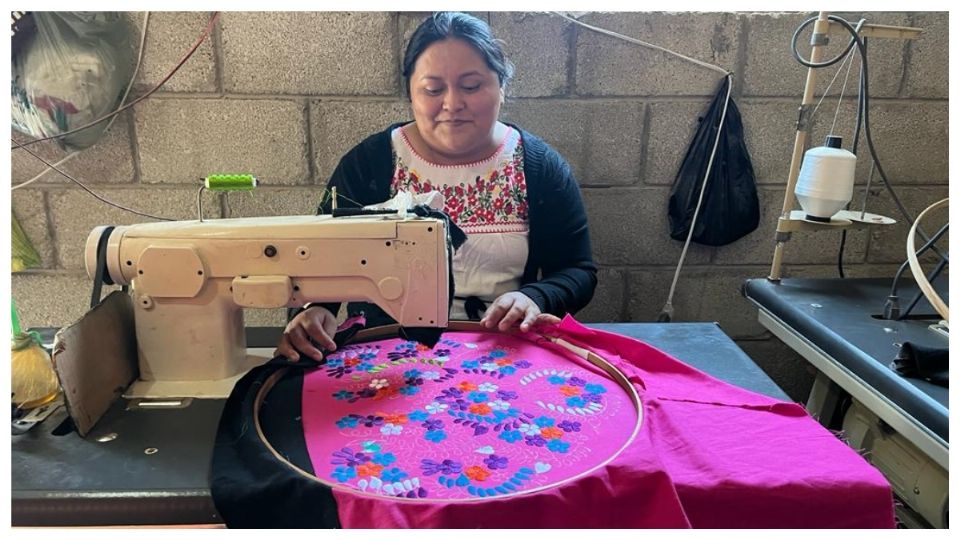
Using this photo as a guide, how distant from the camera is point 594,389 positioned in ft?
3.01

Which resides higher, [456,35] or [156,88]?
[456,35]

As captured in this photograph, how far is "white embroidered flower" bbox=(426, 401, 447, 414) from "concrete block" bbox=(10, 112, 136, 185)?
121 cm

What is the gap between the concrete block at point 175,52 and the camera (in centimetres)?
158

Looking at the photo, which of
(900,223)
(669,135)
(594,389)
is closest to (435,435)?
(594,389)

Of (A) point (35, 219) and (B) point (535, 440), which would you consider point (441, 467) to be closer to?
(B) point (535, 440)

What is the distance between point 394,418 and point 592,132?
1.11 m

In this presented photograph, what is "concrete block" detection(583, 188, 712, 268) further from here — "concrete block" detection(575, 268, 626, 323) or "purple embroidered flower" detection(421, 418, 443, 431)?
"purple embroidered flower" detection(421, 418, 443, 431)

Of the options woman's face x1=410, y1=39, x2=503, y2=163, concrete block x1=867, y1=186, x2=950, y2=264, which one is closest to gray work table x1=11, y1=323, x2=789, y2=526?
woman's face x1=410, y1=39, x2=503, y2=163

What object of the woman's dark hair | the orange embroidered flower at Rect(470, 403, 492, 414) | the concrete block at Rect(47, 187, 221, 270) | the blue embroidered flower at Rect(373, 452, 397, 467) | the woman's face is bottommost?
the blue embroidered flower at Rect(373, 452, 397, 467)

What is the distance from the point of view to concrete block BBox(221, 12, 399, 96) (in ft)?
5.23

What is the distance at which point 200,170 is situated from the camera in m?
1.68

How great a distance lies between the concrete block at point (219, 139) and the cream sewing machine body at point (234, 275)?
80 centimetres
